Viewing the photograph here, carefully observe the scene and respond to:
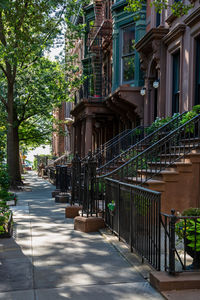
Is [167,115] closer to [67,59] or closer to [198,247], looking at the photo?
[198,247]

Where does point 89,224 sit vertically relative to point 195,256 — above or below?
below

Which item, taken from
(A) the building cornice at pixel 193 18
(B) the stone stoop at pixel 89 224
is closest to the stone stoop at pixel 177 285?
(B) the stone stoop at pixel 89 224

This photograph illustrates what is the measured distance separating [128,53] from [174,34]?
5133 mm

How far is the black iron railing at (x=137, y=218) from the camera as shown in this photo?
4.95 meters

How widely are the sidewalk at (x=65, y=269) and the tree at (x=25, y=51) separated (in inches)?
353

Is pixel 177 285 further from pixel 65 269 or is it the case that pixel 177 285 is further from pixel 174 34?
pixel 174 34

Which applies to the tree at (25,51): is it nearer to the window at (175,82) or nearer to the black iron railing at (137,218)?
the window at (175,82)

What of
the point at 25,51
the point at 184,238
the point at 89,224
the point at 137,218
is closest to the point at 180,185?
the point at 89,224

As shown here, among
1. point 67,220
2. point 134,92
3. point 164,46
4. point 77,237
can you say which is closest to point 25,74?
point 134,92

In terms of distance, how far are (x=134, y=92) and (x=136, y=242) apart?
1079cm

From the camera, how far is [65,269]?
5430 mm

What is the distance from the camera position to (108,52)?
20.9 metres

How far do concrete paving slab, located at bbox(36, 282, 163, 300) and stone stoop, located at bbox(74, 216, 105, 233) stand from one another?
10.9 ft

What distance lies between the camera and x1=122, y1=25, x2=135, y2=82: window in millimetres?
16797
